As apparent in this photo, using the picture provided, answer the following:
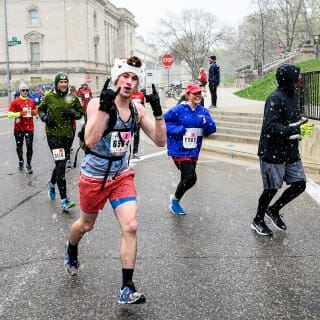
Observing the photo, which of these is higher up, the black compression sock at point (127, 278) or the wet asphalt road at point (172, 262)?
the black compression sock at point (127, 278)

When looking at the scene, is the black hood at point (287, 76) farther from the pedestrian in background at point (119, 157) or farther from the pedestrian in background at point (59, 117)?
the pedestrian in background at point (59, 117)

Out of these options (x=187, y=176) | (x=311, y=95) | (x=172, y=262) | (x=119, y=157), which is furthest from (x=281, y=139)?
(x=311, y=95)

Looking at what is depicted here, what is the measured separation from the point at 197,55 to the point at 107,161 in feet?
201

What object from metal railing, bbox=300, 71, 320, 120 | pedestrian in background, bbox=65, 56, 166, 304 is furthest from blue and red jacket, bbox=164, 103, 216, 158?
metal railing, bbox=300, 71, 320, 120

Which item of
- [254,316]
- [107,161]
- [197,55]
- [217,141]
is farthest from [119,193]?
[197,55]

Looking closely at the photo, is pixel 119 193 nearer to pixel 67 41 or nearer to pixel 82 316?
pixel 82 316

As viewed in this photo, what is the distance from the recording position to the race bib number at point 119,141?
13.2ft

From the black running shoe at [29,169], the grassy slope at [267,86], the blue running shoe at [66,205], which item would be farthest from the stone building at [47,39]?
the blue running shoe at [66,205]

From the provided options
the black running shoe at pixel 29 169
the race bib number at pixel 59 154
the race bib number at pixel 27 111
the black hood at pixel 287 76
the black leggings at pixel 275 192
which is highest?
the black hood at pixel 287 76

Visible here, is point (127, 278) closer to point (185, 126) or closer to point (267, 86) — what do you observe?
point (185, 126)

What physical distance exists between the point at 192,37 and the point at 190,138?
5925 centimetres

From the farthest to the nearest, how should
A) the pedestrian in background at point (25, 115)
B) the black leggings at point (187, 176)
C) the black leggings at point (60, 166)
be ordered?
the pedestrian in background at point (25, 115) < the black leggings at point (60, 166) < the black leggings at point (187, 176)

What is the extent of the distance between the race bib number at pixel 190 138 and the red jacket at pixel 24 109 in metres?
4.79

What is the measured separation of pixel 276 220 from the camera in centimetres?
613
